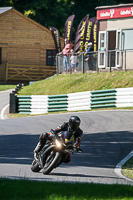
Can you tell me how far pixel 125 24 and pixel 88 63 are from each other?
3278mm

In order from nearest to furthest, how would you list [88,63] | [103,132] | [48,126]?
[103,132]
[48,126]
[88,63]

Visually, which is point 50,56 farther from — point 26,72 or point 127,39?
point 127,39

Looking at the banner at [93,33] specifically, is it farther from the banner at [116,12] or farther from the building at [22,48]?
the building at [22,48]

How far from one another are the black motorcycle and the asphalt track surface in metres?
0.26

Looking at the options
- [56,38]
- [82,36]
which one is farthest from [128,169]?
[56,38]

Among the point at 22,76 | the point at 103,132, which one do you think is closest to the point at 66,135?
the point at 103,132

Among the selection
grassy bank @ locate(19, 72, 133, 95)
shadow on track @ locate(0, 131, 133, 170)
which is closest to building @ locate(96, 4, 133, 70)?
grassy bank @ locate(19, 72, 133, 95)

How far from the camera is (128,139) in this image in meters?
16.4

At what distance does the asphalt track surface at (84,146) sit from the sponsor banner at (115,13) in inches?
360

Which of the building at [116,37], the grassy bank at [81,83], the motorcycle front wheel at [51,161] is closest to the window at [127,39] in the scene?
the building at [116,37]

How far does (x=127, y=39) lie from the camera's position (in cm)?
2997

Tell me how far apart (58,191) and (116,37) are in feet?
77.7

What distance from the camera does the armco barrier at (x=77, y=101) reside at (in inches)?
968

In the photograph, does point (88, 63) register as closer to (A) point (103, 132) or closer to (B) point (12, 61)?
(A) point (103, 132)
